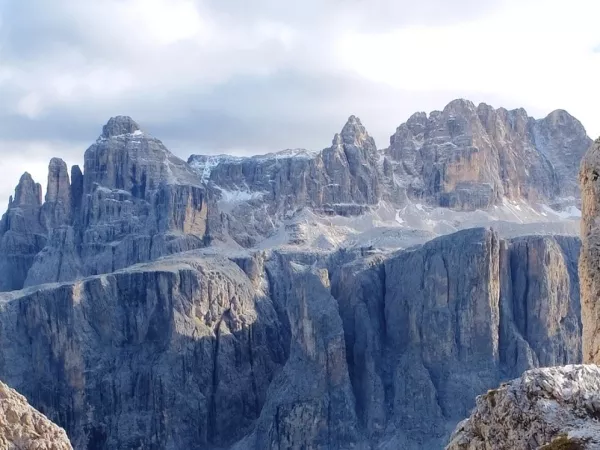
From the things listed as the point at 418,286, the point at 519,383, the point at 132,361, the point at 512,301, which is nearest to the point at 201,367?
the point at 132,361

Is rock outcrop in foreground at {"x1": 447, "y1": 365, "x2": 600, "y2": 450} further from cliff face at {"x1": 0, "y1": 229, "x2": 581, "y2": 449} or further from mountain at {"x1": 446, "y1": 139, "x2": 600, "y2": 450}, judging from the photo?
cliff face at {"x1": 0, "y1": 229, "x2": 581, "y2": 449}

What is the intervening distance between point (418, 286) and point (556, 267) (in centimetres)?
2260

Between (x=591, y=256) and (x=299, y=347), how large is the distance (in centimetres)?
13543

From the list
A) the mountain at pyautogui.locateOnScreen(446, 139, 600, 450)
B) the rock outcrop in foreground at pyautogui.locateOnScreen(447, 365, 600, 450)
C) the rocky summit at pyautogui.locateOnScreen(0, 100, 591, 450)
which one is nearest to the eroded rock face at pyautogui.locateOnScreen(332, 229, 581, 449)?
the rocky summit at pyautogui.locateOnScreen(0, 100, 591, 450)

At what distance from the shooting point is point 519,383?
23812mm

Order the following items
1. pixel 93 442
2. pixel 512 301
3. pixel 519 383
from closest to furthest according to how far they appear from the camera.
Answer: pixel 519 383, pixel 93 442, pixel 512 301

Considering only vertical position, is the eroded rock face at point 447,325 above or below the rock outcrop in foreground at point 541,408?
below

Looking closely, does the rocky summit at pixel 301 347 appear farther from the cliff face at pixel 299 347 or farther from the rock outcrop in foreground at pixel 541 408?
the rock outcrop in foreground at pixel 541 408

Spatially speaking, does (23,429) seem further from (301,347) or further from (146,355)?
(146,355)

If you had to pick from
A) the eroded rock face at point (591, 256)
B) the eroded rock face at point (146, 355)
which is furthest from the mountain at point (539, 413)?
the eroded rock face at point (146, 355)

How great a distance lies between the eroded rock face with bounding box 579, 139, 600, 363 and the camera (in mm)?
33281

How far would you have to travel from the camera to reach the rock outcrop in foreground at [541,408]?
23.2 metres

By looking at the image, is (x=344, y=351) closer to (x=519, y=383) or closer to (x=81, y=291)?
(x=81, y=291)

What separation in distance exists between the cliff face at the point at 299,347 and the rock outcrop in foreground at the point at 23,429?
12165 centimetres
